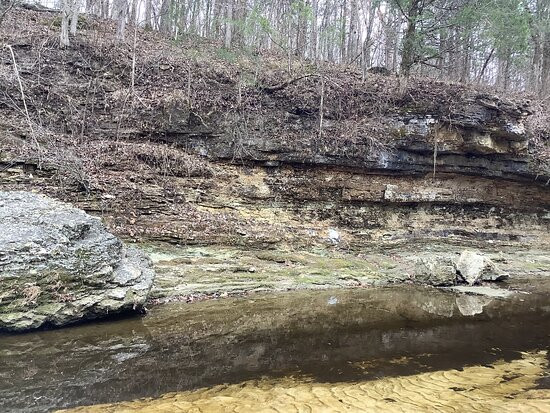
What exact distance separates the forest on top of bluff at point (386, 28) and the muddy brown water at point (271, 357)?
11640 millimetres

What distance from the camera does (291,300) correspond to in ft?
33.9

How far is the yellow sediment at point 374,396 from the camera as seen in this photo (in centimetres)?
479

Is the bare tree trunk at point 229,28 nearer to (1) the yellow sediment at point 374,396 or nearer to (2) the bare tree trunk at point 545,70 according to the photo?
(1) the yellow sediment at point 374,396

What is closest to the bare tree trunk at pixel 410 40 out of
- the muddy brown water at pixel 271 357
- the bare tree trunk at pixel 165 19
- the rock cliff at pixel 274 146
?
the rock cliff at pixel 274 146

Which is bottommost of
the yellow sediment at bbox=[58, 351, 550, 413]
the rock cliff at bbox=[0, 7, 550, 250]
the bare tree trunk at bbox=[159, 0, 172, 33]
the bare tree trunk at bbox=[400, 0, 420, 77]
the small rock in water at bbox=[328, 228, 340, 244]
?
the yellow sediment at bbox=[58, 351, 550, 413]

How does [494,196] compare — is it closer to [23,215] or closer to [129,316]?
[129,316]

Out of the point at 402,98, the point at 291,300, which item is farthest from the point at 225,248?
the point at 402,98

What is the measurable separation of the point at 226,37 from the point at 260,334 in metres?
16.5

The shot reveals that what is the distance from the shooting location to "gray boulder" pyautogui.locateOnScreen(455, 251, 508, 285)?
13.1 m

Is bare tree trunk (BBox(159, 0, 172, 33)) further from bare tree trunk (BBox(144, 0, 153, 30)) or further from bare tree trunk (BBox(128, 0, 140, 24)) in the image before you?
bare tree trunk (BBox(128, 0, 140, 24))

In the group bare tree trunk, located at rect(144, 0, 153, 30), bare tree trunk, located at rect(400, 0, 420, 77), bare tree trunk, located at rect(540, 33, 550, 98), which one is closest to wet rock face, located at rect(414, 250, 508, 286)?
bare tree trunk, located at rect(400, 0, 420, 77)

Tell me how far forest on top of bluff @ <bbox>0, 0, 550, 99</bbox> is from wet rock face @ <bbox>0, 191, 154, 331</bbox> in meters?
9.94

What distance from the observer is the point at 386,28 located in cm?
2122

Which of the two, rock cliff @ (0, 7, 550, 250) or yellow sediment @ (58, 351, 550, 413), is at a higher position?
rock cliff @ (0, 7, 550, 250)
